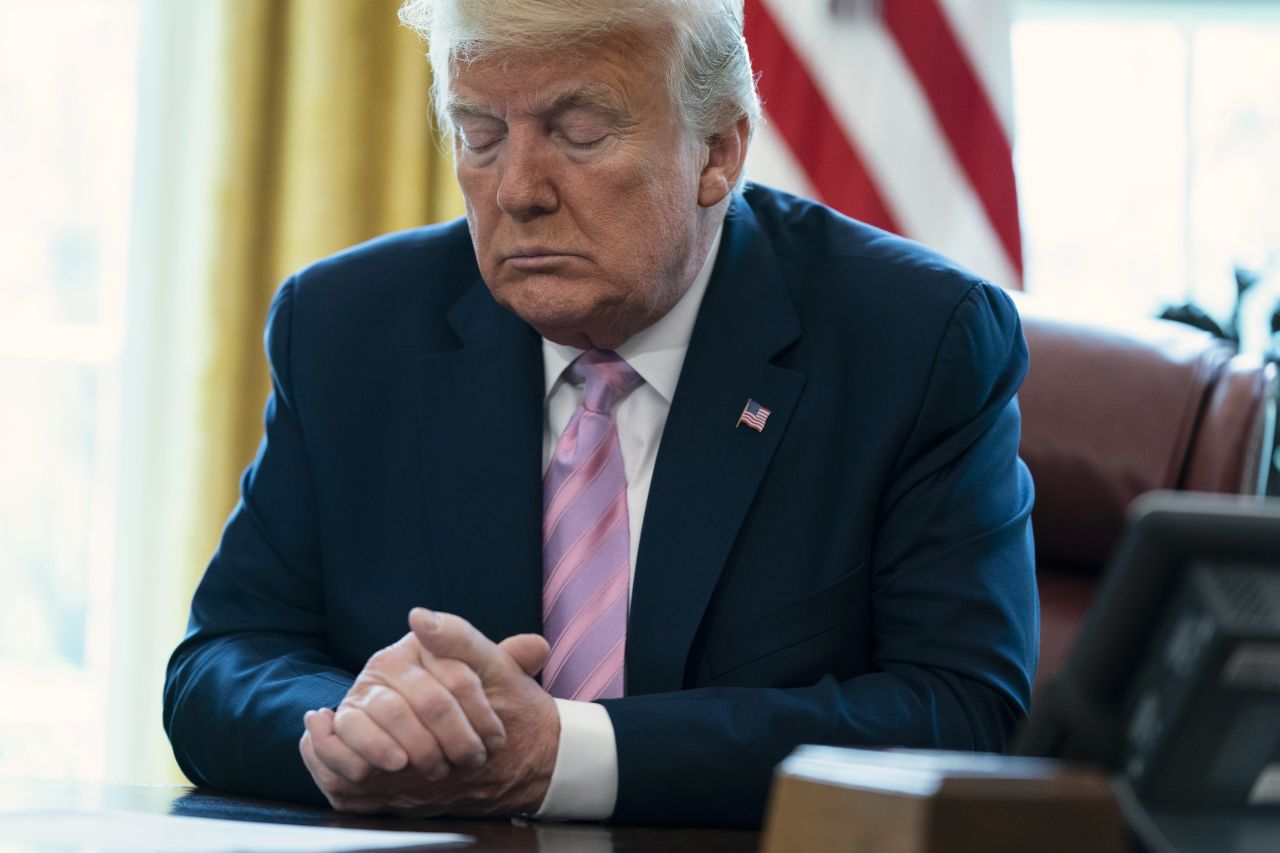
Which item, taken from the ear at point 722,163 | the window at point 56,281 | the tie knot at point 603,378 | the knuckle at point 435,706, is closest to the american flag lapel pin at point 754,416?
the tie knot at point 603,378

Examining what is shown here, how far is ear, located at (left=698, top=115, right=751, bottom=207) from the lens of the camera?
5.88ft

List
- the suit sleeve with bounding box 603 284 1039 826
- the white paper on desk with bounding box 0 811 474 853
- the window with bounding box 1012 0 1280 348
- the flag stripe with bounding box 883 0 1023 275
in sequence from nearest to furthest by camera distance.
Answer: the white paper on desk with bounding box 0 811 474 853 → the suit sleeve with bounding box 603 284 1039 826 → the flag stripe with bounding box 883 0 1023 275 → the window with bounding box 1012 0 1280 348

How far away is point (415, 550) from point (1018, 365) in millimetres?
736

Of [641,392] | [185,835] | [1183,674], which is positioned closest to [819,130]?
[641,392]

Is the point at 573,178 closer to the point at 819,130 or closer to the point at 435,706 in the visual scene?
the point at 435,706

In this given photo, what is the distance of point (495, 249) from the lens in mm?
1697

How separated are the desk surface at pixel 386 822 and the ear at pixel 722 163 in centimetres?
77

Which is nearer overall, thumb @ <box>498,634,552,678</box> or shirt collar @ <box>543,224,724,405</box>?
thumb @ <box>498,634,552,678</box>

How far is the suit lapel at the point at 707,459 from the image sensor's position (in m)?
1.63

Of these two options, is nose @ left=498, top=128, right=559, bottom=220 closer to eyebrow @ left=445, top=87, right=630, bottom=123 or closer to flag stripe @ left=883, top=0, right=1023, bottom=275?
eyebrow @ left=445, top=87, right=630, bottom=123

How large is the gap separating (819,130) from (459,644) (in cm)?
189

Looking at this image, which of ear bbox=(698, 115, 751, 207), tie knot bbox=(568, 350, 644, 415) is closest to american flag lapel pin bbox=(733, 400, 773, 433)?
tie knot bbox=(568, 350, 644, 415)

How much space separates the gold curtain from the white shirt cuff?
1.78 meters

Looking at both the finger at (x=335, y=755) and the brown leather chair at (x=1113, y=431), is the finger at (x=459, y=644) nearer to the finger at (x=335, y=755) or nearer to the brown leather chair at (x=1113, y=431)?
the finger at (x=335, y=755)
